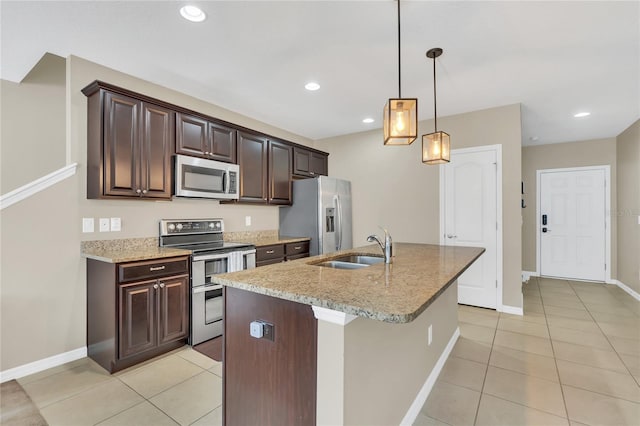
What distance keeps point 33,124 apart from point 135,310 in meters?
2.26

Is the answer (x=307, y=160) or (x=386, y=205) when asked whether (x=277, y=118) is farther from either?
(x=386, y=205)

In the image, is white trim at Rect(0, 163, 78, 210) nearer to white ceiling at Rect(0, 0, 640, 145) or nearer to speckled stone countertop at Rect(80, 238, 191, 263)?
speckled stone countertop at Rect(80, 238, 191, 263)

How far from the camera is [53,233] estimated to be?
243 cm

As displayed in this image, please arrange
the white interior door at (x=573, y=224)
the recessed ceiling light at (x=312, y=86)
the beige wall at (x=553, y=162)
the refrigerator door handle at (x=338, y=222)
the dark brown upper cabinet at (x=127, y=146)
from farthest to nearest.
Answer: the white interior door at (x=573, y=224) < the beige wall at (x=553, y=162) < the refrigerator door handle at (x=338, y=222) < the recessed ceiling light at (x=312, y=86) < the dark brown upper cabinet at (x=127, y=146)

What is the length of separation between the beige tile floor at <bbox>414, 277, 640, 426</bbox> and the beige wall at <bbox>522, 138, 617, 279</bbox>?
6.73 feet

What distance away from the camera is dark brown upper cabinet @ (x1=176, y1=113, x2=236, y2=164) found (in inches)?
121

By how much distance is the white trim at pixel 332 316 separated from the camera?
1.12 meters

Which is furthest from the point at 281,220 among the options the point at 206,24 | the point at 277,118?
the point at 206,24

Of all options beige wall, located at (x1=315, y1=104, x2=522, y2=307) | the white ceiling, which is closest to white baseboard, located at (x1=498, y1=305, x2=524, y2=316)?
beige wall, located at (x1=315, y1=104, x2=522, y2=307)

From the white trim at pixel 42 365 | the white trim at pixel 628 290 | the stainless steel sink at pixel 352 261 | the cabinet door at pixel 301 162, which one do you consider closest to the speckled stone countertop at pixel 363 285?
the stainless steel sink at pixel 352 261

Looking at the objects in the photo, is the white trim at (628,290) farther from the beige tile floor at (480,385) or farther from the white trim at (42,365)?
the white trim at (42,365)

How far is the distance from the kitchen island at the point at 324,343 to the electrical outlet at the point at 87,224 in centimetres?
187

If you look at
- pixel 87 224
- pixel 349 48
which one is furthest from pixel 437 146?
pixel 87 224

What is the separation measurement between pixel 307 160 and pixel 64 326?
3.52m
